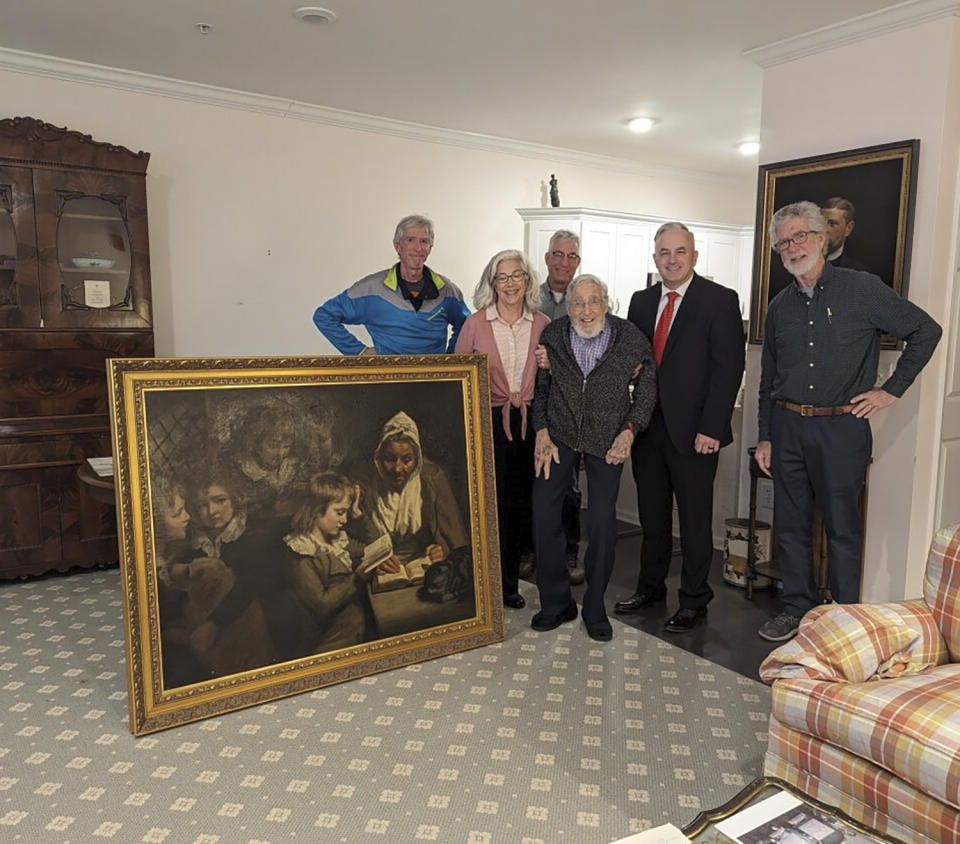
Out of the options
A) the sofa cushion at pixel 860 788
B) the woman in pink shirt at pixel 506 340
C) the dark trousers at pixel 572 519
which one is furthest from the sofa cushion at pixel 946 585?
the dark trousers at pixel 572 519

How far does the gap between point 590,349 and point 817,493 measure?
3.49ft

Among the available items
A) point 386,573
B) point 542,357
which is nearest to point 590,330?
point 542,357

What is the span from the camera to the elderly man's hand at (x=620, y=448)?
297cm

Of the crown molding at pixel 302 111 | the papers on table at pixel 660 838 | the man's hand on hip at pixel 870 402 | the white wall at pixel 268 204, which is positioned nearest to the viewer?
the papers on table at pixel 660 838

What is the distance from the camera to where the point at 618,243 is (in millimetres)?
5914

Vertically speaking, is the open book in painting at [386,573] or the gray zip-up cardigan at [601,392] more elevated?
the gray zip-up cardigan at [601,392]

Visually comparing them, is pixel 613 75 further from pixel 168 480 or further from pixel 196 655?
pixel 196 655

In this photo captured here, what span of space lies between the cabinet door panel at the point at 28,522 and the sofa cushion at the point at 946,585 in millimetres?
3773

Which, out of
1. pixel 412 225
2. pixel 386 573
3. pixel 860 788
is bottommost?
pixel 860 788

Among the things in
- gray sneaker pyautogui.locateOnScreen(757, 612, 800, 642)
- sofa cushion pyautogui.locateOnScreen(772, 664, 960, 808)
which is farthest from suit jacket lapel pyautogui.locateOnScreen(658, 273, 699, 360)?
sofa cushion pyautogui.locateOnScreen(772, 664, 960, 808)

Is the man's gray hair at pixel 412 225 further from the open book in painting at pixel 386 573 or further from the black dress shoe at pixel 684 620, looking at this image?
the black dress shoe at pixel 684 620

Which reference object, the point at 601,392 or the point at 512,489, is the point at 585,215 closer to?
the point at 512,489

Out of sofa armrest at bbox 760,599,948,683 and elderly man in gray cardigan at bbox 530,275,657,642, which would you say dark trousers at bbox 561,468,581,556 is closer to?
elderly man in gray cardigan at bbox 530,275,657,642

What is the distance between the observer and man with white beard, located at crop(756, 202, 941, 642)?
2891 millimetres
